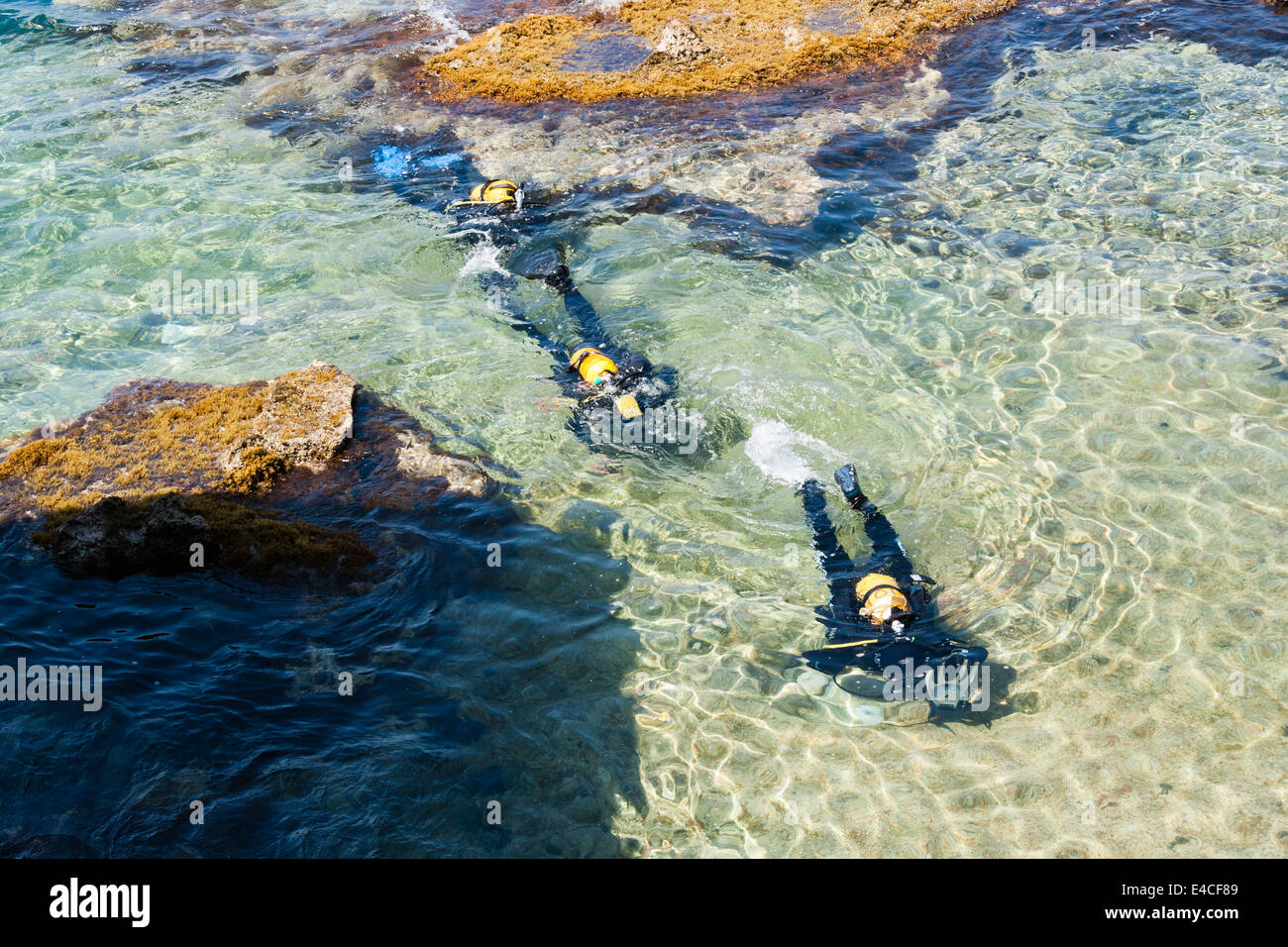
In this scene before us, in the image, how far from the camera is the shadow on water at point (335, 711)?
4.46 m

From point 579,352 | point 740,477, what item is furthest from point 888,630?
point 579,352

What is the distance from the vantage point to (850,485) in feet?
21.8

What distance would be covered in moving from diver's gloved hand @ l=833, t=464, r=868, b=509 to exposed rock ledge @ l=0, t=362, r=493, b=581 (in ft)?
10.1

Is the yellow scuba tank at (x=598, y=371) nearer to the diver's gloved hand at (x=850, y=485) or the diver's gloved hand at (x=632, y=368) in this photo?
the diver's gloved hand at (x=632, y=368)

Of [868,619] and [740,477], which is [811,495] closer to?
[740,477]

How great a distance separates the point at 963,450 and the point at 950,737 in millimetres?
3040

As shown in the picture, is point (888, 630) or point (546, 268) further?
point (546, 268)

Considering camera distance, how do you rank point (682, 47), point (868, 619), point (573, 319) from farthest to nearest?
point (682, 47) → point (573, 319) → point (868, 619)

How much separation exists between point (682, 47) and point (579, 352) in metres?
9.32

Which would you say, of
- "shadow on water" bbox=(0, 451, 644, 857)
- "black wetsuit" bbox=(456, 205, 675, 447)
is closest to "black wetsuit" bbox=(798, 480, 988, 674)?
"shadow on water" bbox=(0, 451, 644, 857)

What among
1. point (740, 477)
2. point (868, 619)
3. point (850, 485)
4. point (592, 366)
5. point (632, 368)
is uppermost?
point (592, 366)

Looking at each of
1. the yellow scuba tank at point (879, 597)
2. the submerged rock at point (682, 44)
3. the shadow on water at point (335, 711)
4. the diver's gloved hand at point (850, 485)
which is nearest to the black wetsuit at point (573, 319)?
the shadow on water at point (335, 711)

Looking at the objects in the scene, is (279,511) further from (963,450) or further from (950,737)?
(963,450)
